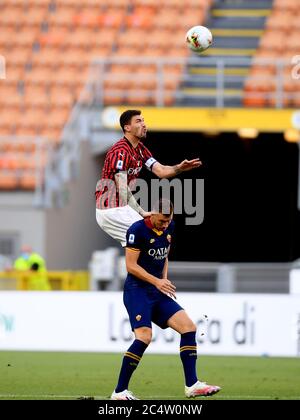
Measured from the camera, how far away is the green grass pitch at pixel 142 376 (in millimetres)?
9781

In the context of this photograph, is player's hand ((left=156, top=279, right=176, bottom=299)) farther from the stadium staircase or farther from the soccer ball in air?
the stadium staircase

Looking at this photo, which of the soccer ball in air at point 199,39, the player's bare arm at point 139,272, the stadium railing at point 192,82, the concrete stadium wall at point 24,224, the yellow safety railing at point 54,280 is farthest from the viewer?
the stadium railing at point 192,82

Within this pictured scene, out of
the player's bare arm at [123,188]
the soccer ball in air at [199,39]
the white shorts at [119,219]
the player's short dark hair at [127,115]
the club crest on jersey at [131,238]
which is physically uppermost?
the soccer ball in air at [199,39]

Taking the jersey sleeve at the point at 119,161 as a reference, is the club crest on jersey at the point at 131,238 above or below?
below

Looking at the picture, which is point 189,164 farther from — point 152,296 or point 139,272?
point 152,296

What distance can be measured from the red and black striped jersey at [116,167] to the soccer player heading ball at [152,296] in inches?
18.8

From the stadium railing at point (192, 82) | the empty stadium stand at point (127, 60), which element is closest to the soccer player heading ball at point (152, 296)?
the empty stadium stand at point (127, 60)

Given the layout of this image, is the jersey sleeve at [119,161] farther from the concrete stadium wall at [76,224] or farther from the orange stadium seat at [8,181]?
the orange stadium seat at [8,181]

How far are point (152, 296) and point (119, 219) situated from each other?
2.58 feet

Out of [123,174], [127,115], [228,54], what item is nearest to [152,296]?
[123,174]

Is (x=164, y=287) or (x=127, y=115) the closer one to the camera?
(x=164, y=287)

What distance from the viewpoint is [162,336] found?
48.8 ft

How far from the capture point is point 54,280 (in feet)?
62.4

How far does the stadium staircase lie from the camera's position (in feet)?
69.6
